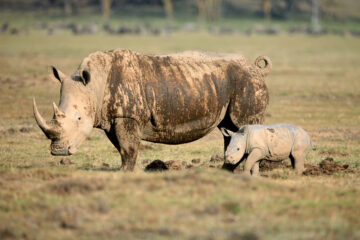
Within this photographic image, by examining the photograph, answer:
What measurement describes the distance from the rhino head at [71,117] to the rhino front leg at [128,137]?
0.45 meters

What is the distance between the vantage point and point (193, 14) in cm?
10950

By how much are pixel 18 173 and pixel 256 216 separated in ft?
12.6

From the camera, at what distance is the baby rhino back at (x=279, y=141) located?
434 inches

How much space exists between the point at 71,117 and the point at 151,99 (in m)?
1.45

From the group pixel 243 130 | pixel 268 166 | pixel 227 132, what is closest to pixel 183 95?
pixel 227 132

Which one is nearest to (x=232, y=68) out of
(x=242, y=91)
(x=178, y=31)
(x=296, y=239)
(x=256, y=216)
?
(x=242, y=91)

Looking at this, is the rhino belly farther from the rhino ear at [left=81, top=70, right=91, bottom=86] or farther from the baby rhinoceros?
the rhino ear at [left=81, top=70, right=91, bottom=86]

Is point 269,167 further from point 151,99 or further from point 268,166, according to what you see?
point 151,99

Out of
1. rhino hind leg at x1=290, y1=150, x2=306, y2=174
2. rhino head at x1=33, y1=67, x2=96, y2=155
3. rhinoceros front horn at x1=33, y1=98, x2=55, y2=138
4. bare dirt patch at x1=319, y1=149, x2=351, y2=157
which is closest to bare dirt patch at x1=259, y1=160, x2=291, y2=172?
rhino hind leg at x1=290, y1=150, x2=306, y2=174

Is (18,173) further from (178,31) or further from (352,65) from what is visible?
(178,31)

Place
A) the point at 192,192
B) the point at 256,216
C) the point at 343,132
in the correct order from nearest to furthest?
the point at 256,216
the point at 192,192
the point at 343,132

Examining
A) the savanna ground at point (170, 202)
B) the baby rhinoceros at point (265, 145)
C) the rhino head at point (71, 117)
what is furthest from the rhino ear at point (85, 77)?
the baby rhinoceros at point (265, 145)

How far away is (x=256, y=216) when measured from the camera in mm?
7480

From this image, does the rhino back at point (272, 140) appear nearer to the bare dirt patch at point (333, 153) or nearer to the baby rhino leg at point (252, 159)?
the baby rhino leg at point (252, 159)
